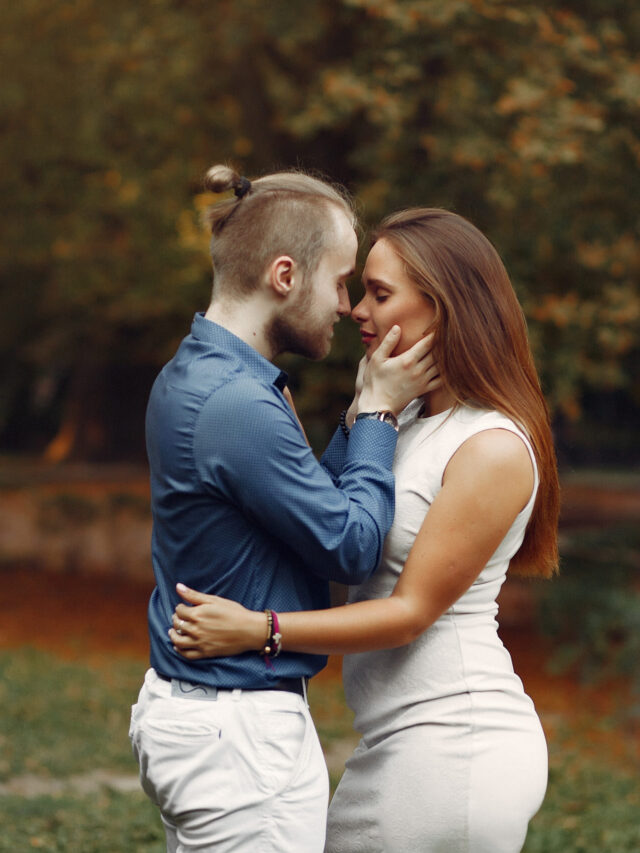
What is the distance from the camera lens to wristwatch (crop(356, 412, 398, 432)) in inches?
88.4

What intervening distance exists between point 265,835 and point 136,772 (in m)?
4.74

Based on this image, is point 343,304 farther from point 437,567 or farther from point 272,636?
point 272,636

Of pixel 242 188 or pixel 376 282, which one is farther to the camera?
pixel 376 282

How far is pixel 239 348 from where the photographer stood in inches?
85.2

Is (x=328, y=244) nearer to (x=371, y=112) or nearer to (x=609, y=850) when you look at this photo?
(x=609, y=850)

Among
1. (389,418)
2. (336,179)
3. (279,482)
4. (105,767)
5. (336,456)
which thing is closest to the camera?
(279,482)

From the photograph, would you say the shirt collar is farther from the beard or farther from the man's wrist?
the man's wrist

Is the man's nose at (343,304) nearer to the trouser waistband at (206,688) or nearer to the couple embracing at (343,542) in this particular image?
the couple embracing at (343,542)

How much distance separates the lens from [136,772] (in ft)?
21.2

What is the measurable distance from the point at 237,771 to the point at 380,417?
77cm

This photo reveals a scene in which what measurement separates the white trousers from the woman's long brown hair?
77 centimetres

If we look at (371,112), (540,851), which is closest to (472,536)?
(540,851)

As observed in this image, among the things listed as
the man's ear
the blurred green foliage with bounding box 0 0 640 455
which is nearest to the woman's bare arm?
the man's ear

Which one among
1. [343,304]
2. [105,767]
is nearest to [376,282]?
[343,304]
